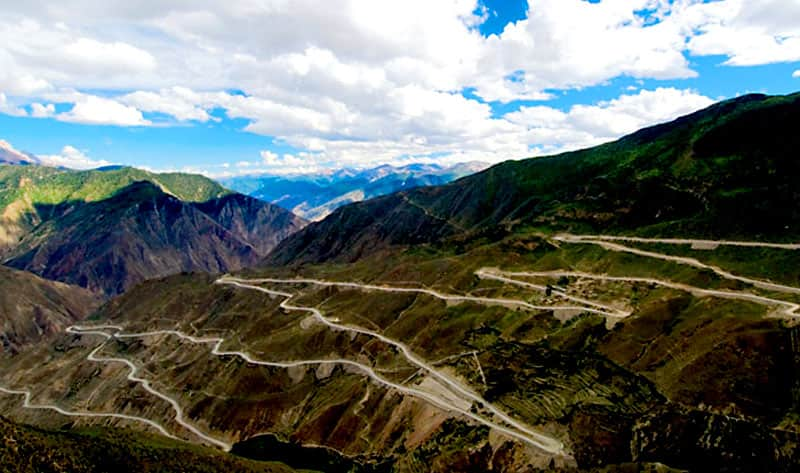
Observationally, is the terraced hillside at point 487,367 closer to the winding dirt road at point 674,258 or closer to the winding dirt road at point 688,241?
the winding dirt road at point 674,258

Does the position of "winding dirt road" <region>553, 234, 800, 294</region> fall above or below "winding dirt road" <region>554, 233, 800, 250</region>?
below

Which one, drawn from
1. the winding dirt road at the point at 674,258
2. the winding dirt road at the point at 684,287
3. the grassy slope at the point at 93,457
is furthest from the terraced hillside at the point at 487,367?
the grassy slope at the point at 93,457

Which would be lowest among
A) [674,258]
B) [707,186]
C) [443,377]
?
[443,377]

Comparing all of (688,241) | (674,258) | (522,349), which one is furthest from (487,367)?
(688,241)

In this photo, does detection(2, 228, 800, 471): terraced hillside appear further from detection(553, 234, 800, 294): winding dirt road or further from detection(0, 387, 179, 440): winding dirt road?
detection(0, 387, 179, 440): winding dirt road

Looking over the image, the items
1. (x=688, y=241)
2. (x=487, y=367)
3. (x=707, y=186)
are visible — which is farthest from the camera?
(x=707, y=186)

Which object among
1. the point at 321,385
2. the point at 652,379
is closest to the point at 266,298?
the point at 321,385

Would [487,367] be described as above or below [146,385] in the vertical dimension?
above

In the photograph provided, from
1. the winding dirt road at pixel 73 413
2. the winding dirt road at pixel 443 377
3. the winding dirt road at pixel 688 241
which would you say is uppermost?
the winding dirt road at pixel 688 241

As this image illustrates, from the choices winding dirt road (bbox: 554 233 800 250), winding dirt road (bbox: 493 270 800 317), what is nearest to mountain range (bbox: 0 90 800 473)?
winding dirt road (bbox: 493 270 800 317)

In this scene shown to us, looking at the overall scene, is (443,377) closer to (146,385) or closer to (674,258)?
(674,258)

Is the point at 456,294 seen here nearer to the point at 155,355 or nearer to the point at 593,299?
the point at 593,299

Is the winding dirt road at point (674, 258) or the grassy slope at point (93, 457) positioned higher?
the winding dirt road at point (674, 258)
